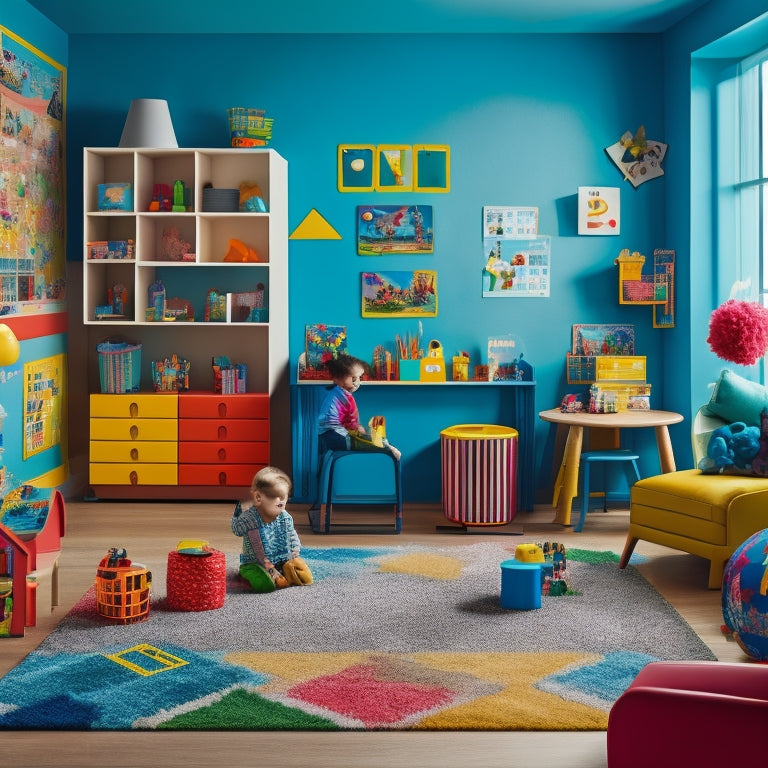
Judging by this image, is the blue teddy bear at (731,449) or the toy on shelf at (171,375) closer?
the blue teddy bear at (731,449)

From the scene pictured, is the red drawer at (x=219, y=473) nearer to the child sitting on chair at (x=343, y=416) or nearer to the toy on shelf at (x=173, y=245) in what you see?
the child sitting on chair at (x=343, y=416)

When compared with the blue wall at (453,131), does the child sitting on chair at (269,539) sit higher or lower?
lower

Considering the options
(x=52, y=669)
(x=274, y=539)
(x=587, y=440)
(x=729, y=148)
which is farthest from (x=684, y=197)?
(x=52, y=669)

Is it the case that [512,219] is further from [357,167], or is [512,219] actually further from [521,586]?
[521,586]

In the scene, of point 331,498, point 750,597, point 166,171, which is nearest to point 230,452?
point 331,498

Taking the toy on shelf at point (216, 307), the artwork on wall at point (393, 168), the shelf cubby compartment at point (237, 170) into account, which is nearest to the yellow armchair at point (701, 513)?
the artwork on wall at point (393, 168)

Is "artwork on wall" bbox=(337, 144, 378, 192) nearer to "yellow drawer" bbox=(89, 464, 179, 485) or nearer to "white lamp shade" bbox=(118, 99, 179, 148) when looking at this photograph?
"white lamp shade" bbox=(118, 99, 179, 148)

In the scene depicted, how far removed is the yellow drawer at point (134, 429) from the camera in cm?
605

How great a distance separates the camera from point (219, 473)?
6.07 m

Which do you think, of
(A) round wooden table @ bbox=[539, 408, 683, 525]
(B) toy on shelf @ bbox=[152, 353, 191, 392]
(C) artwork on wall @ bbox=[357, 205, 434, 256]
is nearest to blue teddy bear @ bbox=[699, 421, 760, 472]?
(A) round wooden table @ bbox=[539, 408, 683, 525]

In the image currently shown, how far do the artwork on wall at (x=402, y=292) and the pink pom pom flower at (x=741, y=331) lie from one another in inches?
67.0

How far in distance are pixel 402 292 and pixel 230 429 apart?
1306mm

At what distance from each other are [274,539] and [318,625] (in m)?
0.66

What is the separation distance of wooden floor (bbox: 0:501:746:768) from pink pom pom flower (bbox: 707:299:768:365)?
1061mm
